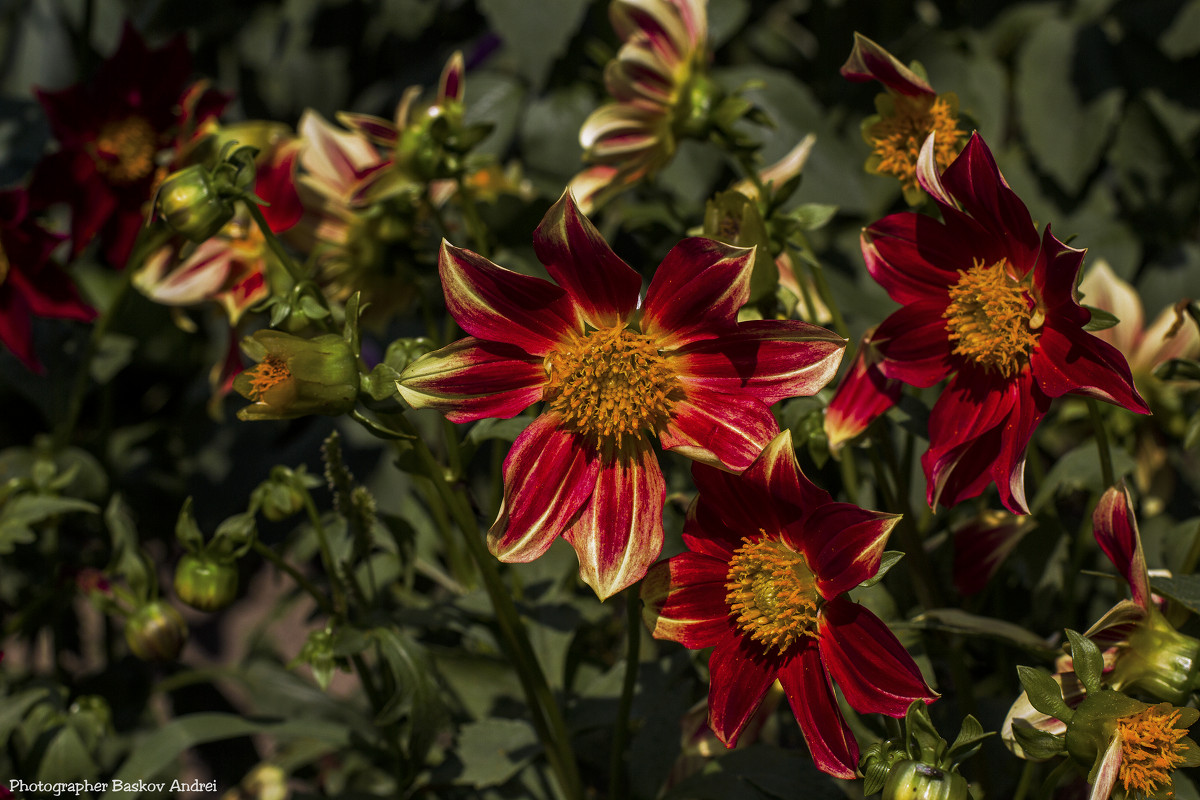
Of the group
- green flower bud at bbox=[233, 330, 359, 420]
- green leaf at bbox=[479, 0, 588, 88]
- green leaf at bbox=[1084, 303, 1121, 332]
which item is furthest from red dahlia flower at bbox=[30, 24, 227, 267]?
green leaf at bbox=[1084, 303, 1121, 332]

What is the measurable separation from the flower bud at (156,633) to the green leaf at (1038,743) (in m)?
0.62

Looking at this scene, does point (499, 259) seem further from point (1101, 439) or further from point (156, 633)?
point (1101, 439)

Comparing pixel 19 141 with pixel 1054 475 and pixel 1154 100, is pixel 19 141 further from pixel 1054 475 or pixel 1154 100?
pixel 1154 100

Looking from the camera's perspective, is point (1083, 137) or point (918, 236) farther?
point (1083, 137)

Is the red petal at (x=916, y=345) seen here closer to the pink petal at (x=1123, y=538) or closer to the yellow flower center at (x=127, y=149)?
the pink petal at (x=1123, y=538)

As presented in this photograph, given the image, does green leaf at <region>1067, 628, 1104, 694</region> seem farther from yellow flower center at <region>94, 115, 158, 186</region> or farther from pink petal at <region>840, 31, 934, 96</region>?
yellow flower center at <region>94, 115, 158, 186</region>

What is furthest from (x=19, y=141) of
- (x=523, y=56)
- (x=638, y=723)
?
(x=638, y=723)

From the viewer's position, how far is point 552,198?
113 centimetres

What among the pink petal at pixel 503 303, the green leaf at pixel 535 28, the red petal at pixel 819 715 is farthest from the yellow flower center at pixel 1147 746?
the green leaf at pixel 535 28

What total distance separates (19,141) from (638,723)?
3.09ft

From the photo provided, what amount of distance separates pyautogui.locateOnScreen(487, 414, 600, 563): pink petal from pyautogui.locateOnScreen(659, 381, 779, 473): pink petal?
5 centimetres

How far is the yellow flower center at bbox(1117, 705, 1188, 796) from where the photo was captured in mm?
476

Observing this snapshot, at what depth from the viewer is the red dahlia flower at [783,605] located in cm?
49

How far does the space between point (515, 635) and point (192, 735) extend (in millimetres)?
360
